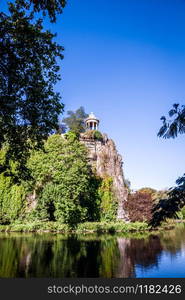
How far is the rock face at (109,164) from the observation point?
3181cm

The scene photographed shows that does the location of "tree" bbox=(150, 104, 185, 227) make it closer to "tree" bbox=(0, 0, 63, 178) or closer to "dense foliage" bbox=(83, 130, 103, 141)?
"tree" bbox=(0, 0, 63, 178)

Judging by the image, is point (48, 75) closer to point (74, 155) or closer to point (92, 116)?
point (74, 155)

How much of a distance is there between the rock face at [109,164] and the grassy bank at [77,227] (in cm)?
375

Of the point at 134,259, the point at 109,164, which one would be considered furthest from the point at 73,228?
the point at 134,259

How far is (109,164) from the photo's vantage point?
34.3m

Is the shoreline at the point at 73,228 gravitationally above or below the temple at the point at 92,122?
below

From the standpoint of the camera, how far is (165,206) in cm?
236

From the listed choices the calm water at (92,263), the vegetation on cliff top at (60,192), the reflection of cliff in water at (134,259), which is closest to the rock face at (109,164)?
the vegetation on cliff top at (60,192)

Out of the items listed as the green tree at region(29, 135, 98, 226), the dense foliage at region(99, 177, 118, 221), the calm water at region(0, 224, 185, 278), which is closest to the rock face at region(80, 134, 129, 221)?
the dense foliage at region(99, 177, 118, 221)

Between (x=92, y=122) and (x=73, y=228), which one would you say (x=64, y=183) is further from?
(x=92, y=122)

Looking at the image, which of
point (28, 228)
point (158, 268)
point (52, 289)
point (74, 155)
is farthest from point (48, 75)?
point (28, 228)

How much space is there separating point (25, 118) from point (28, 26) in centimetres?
381

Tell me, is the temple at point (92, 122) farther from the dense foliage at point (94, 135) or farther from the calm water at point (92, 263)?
the calm water at point (92, 263)

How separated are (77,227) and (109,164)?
42.7ft
